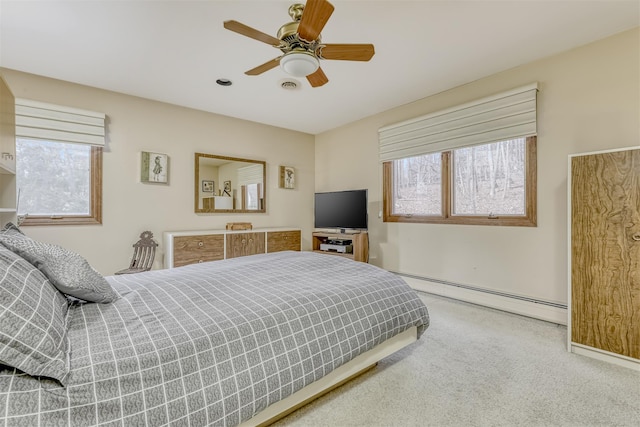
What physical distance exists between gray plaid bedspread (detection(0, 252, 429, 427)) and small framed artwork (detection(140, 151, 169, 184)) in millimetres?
2182

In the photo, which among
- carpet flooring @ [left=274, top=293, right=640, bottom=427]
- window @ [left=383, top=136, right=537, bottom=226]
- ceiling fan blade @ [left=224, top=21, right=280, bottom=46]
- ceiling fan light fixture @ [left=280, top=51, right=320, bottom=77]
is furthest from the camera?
window @ [left=383, top=136, right=537, bottom=226]

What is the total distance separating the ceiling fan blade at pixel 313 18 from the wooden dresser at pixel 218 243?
2823 millimetres

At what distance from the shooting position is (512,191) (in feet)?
10.2

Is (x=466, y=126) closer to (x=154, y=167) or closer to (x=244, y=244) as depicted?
(x=244, y=244)

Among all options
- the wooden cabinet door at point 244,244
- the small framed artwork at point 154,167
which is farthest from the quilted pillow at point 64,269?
the wooden cabinet door at point 244,244

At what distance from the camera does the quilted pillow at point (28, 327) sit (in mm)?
850

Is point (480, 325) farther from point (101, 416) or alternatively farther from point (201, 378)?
point (101, 416)

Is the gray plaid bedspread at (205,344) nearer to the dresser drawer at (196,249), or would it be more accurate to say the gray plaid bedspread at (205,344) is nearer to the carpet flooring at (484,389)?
the carpet flooring at (484,389)

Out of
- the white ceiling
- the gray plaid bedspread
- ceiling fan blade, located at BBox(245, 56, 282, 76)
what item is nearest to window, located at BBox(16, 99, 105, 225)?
the white ceiling

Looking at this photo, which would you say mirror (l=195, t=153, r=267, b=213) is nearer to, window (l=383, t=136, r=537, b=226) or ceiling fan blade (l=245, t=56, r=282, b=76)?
window (l=383, t=136, r=537, b=226)

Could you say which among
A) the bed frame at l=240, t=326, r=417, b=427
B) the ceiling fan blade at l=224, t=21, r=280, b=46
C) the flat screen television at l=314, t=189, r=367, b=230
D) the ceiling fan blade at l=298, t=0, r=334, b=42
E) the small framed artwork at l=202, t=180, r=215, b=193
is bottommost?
the bed frame at l=240, t=326, r=417, b=427

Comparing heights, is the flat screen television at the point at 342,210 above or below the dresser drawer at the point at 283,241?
above

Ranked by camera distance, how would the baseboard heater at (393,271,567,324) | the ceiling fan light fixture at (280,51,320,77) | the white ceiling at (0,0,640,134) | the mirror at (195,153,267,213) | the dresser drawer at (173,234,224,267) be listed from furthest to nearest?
the mirror at (195,153,267,213) < the dresser drawer at (173,234,224,267) < the baseboard heater at (393,271,567,324) < the white ceiling at (0,0,640,134) < the ceiling fan light fixture at (280,51,320,77)

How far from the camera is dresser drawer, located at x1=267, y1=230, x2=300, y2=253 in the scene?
4465mm
